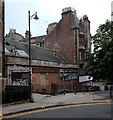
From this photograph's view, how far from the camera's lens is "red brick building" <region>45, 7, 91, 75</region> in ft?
108

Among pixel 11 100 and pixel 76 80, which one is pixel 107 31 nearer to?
pixel 11 100

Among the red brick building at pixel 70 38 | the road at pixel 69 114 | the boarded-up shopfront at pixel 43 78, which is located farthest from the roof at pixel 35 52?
the road at pixel 69 114

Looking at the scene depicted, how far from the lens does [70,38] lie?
33281 millimetres

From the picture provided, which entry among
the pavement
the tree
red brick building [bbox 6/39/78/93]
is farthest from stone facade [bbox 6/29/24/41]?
the pavement

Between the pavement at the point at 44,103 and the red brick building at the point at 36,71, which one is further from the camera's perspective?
the red brick building at the point at 36,71

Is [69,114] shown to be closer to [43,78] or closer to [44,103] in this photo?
[44,103]

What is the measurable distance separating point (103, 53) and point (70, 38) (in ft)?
58.7

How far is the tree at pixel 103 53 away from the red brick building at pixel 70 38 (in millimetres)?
15686

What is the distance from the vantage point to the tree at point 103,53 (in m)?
14.5

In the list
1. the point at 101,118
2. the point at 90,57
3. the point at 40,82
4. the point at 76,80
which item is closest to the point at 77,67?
the point at 76,80

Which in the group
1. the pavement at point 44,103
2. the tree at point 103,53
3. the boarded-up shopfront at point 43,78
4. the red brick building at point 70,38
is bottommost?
the pavement at point 44,103

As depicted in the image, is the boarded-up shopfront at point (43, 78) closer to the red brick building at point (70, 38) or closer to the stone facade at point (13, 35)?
the red brick building at point (70, 38)

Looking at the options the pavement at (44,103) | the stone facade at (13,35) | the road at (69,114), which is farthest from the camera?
the stone facade at (13,35)

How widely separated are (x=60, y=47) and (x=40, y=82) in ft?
49.2
